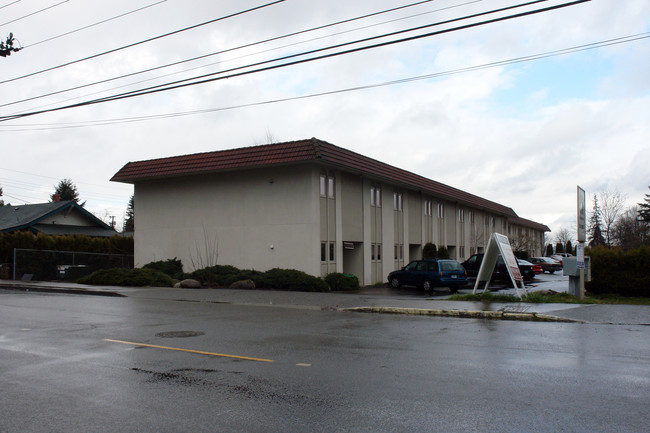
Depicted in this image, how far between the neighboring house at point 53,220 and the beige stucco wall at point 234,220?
1264 centimetres

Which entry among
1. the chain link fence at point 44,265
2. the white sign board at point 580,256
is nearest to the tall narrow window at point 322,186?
the white sign board at point 580,256

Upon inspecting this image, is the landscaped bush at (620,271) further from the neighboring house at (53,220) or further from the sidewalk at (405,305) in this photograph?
the neighboring house at (53,220)

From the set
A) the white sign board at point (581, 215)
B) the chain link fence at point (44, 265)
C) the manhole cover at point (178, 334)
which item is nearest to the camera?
→ the manhole cover at point (178, 334)

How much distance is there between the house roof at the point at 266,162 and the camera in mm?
24891

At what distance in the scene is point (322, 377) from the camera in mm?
7461

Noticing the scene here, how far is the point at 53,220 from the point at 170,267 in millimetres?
19708

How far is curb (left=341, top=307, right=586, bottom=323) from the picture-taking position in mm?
13812

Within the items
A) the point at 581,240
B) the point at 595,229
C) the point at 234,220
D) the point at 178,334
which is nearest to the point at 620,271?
the point at 581,240

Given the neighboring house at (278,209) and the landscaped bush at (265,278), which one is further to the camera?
the neighboring house at (278,209)

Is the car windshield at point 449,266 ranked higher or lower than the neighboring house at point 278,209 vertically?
lower

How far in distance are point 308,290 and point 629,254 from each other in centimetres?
1271

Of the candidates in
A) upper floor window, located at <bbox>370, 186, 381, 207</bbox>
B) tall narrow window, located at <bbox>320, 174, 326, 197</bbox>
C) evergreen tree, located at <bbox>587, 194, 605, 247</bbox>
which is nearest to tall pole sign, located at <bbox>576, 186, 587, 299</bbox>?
tall narrow window, located at <bbox>320, 174, 326, 197</bbox>

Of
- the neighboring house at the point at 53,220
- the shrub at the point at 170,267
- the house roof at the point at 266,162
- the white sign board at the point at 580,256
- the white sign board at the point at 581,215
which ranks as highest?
the house roof at the point at 266,162

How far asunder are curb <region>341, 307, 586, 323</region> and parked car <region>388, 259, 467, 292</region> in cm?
936
